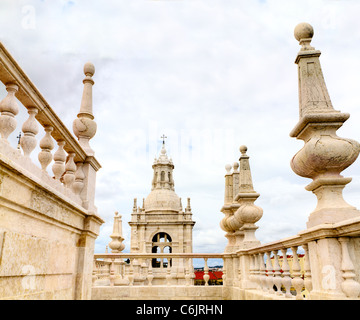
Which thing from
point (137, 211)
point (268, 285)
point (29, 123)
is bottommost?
point (268, 285)

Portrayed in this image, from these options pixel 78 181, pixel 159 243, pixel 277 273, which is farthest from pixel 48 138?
pixel 159 243

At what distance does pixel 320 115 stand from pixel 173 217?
42.1m

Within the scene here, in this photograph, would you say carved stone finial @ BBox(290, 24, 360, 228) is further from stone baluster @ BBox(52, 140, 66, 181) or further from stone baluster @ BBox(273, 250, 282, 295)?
stone baluster @ BBox(52, 140, 66, 181)

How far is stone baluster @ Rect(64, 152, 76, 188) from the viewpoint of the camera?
5156 mm

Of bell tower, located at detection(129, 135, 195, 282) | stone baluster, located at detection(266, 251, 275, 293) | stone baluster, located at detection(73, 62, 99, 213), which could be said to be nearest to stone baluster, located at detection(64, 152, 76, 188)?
stone baluster, located at detection(73, 62, 99, 213)

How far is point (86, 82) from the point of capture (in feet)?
20.5

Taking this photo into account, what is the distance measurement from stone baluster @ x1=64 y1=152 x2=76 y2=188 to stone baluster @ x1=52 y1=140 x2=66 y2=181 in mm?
509

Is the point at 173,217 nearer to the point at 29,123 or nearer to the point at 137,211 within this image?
the point at 137,211

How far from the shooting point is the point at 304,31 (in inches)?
177

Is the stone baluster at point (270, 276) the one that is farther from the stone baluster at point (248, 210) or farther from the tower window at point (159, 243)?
the tower window at point (159, 243)

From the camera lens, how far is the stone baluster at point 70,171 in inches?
203
